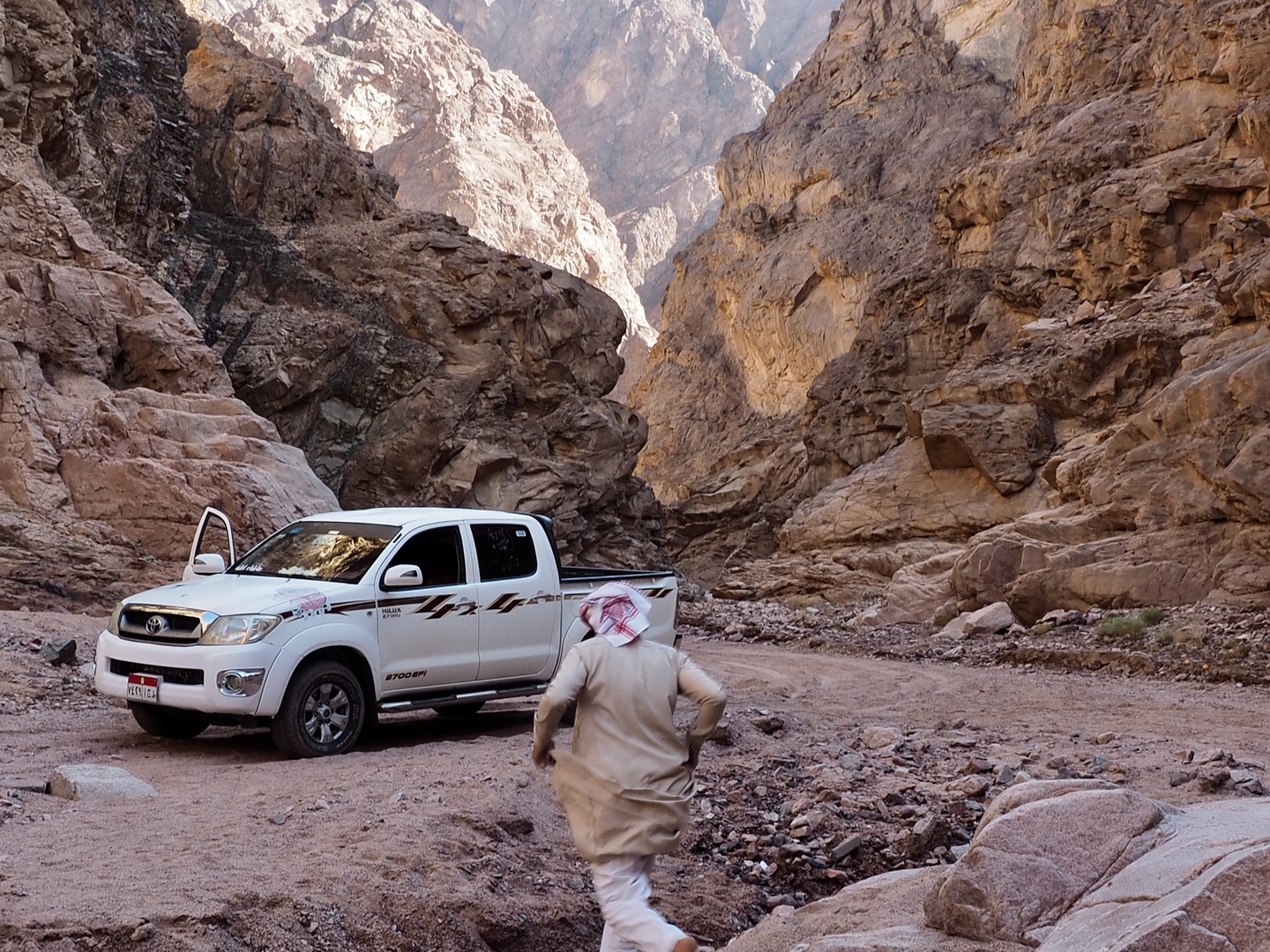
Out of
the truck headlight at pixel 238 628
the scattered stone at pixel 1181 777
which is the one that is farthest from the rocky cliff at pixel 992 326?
the truck headlight at pixel 238 628

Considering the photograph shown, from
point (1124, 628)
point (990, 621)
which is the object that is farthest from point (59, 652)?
point (990, 621)

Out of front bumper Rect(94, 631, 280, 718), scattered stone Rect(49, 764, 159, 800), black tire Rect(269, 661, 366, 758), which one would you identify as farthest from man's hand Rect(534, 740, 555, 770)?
black tire Rect(269, 661, 366, 758)

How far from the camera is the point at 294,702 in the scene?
8.00m

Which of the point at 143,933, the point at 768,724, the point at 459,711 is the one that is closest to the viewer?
the point at 143,933

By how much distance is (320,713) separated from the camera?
824 centimetres

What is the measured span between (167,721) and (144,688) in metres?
0.74

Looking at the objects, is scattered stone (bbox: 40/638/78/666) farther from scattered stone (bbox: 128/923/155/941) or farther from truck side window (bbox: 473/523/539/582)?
scattered stone (bbox: 128/923/155/941)

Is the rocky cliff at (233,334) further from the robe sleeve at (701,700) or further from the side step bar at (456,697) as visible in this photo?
the robe sleeve at (701,700)

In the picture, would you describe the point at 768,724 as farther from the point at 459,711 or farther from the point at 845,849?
the point at 845,849

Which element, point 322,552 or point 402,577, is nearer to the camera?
point 402,577

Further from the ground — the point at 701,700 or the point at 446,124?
the point at 446,124

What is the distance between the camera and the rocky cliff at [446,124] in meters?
115

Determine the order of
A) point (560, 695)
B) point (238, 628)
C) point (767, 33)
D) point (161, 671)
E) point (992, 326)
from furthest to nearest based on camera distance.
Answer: point (767, 33), point (992, 326), point (161, 671), point (238, 628), point (560, 695)

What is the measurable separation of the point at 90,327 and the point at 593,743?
18507mm
